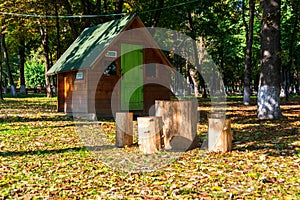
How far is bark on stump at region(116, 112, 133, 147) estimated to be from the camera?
9.23m

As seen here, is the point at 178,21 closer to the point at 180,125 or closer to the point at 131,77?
the point at 131,77

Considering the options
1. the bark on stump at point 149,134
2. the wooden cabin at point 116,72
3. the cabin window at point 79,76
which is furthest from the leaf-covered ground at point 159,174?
the cabin window at point 79,76

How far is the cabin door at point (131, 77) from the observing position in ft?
56.4

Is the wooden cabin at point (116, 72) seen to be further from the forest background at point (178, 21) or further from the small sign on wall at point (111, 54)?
the forest background at point (178, 21)

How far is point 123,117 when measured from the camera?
930 centimetres

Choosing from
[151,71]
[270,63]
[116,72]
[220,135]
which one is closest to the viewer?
[220,135]

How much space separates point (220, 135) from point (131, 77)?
9.87m

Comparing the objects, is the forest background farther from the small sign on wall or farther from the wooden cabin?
the small sign on wall

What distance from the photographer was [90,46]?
57.3 feet

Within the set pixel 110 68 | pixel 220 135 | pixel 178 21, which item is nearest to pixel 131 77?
pixel 110 68

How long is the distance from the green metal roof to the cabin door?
3.69 ft

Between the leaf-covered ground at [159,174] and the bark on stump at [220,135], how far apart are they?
26cm

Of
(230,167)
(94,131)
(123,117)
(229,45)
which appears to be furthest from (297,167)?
(229,45)

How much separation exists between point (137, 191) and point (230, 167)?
2.32m
